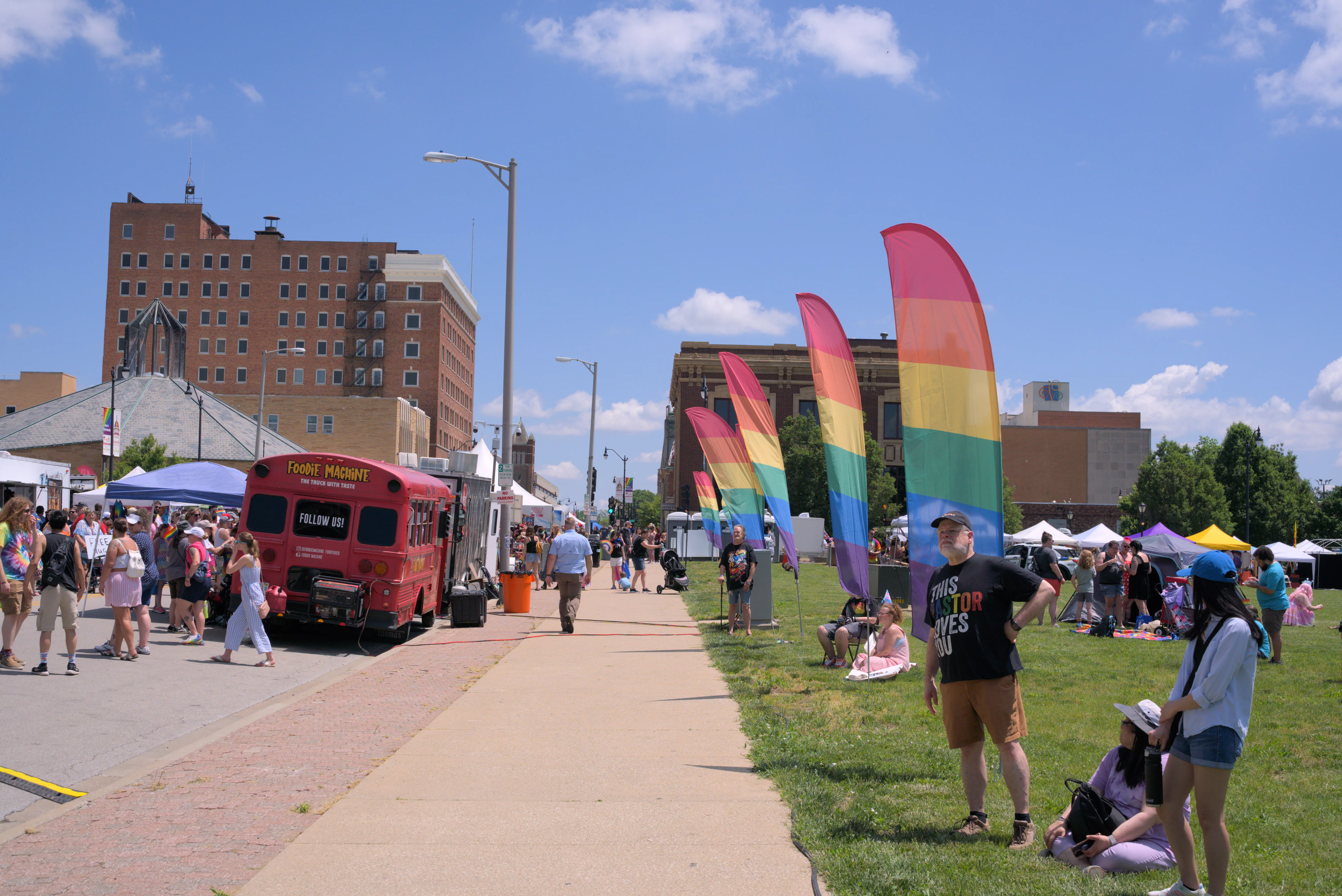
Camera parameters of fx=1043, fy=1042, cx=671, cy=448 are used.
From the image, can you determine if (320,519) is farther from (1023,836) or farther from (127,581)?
(1023,836)

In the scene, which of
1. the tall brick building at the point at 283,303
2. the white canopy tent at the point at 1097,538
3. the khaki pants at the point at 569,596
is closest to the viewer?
the khaki pants at the point at 569,596

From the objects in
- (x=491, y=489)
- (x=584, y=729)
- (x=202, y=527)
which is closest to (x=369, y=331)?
(x=491, y=489)

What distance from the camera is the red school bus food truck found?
49.1ft

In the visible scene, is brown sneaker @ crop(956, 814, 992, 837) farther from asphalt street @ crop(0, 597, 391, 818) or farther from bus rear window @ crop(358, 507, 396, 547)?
bus rear window @ crop(358, 507, 396, 547)

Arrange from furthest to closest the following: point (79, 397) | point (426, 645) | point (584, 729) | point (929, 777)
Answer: point (79, 397) < point (426, 645) < point (584, 729) < point (929, 777)

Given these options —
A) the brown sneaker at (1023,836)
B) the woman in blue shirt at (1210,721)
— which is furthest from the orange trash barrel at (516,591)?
the woman in blue shirt at (1210,721)

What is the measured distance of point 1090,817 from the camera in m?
5.34

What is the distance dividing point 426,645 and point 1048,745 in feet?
32.7

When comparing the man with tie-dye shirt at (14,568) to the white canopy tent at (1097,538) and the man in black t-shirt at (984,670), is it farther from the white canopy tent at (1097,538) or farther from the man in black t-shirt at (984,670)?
the white canopy tent at (1097,538)

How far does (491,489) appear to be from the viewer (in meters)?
26.0

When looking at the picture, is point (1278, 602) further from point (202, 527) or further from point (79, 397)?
point (79, 397)

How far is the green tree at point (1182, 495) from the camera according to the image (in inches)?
2751

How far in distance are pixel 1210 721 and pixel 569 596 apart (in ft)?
43.9

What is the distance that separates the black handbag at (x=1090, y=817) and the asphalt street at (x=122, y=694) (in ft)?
20.0
